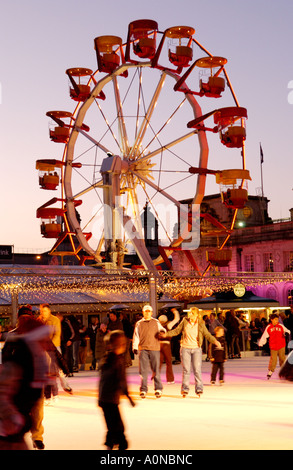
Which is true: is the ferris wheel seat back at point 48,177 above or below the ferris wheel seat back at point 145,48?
below

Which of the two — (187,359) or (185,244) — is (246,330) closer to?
(185,244)

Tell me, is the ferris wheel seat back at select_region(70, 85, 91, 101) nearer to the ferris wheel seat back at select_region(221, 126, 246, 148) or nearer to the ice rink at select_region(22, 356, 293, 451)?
the ferris wheel seat back at select_region(221, 126, 246, 148)

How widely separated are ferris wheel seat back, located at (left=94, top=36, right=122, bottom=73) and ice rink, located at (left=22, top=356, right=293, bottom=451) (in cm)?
1643

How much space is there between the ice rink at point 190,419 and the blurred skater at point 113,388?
90cm

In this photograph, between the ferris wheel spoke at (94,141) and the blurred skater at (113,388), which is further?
the ferris wheel spoke at (94,141)

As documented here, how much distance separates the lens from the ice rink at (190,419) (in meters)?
8.09

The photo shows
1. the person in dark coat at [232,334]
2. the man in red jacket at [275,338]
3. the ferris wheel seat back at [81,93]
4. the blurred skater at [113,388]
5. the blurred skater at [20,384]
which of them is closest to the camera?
the blurred skater at [20,384]

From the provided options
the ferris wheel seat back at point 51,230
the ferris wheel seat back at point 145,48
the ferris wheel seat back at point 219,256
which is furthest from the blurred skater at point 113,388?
the ferris wheel seat back at point 51,230

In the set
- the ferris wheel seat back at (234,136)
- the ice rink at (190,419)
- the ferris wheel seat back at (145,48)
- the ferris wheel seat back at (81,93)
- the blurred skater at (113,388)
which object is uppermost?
the ferris wheel seat back at (145,48)

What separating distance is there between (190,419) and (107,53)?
21.5m

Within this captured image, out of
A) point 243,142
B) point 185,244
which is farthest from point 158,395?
point 243,142

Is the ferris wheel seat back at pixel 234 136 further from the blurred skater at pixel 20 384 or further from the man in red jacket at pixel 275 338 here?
the blurred skater at pixel 20 384

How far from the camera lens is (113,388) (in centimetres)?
703

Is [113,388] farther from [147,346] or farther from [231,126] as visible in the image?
[231,126]
